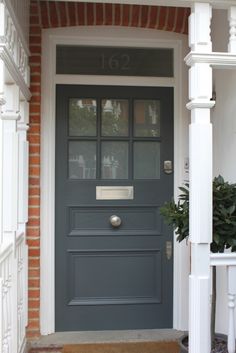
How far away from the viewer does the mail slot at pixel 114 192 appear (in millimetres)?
3355

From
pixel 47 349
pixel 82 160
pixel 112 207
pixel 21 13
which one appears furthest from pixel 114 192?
pixel 21 13

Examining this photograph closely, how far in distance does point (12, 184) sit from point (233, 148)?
147cm

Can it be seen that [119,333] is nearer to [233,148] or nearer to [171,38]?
[233,148]

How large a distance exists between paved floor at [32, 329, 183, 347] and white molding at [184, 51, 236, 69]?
214 centimetres

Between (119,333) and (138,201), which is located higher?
(138,201)

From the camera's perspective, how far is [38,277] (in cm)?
322

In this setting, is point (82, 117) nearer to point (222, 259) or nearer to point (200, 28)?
point (200, 28)

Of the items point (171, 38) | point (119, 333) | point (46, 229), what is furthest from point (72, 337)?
point (171, 38)

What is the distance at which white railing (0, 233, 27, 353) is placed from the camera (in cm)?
228

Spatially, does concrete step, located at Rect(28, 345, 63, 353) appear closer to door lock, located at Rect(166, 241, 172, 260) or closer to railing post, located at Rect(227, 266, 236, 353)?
door lock, located at Rect(166, 241, 172, 260)

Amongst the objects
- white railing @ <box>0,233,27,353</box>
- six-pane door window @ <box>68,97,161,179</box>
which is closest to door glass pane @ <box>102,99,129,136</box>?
six-pane door window @ <box>68,97,161,179</box>

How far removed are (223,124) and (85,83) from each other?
1.13 meters

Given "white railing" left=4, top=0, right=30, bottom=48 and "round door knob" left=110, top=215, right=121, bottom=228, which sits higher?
"white railing" left=4, top=0, right=30, bottom=48

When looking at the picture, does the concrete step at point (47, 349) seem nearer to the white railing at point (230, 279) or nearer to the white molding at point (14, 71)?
the white railing at point (230, 279)
